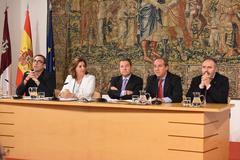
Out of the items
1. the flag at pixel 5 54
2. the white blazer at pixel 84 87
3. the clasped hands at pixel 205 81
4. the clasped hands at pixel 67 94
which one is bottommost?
the clasped hands at pixel 67 94

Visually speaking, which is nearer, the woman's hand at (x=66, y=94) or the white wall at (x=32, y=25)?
the woman's hand at (x=66, y=94)

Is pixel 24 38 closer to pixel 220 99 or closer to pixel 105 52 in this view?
pixel 105 52

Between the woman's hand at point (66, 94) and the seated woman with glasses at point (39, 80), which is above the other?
the seated woman with glasses at point (39, 80)

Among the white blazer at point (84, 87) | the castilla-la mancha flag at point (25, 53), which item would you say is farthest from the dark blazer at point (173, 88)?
the castilla-la mancha flag at point (25, 53)

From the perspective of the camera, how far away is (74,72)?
6.44 metres

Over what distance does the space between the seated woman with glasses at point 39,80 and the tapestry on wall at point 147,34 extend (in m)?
2.06

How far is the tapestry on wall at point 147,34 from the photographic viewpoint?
24.3 feet

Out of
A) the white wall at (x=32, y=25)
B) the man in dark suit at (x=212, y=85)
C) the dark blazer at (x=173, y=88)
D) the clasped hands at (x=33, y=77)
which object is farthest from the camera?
the white wall at (x=32, y=25)

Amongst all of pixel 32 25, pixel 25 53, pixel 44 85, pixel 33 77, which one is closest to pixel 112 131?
pixel 44 85

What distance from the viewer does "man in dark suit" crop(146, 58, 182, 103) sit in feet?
19.2

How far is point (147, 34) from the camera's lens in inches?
315

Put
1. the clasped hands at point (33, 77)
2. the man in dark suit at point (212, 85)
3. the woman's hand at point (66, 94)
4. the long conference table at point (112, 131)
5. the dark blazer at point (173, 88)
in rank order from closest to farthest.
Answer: the long conference table at point (112, 131), the man in dark suit at point (212, 85), the dark blazer at point (173, 88), the woman's hand at point (66, 94), the clasped hands at point (33, 77)

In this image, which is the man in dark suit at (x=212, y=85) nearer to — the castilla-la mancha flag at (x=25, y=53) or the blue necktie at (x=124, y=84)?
the blue necktie at (x=124, y=84)

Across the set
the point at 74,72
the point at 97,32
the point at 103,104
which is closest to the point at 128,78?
the point at 74,72
